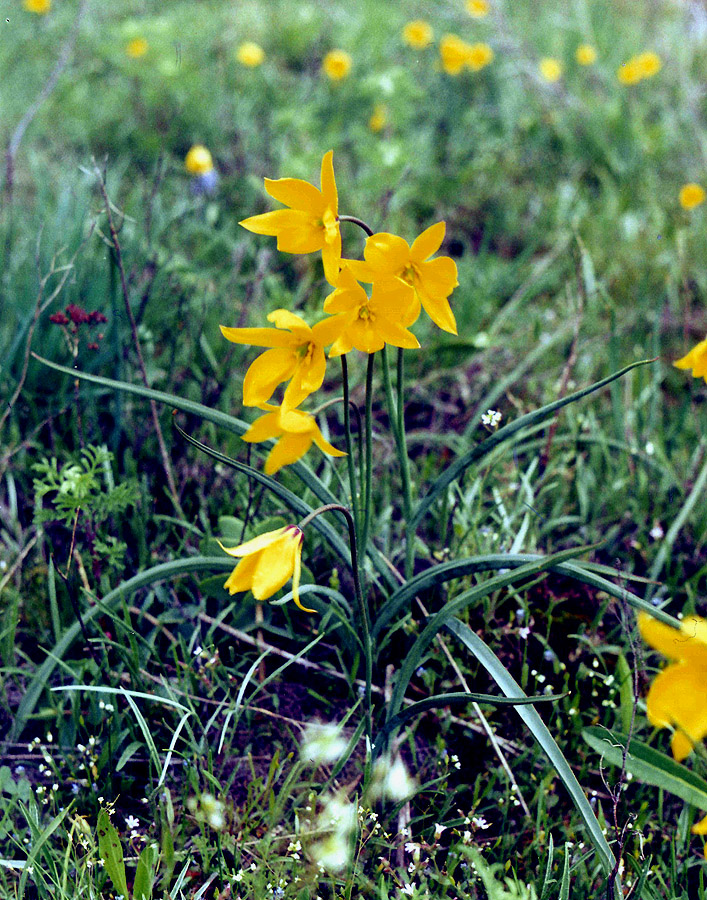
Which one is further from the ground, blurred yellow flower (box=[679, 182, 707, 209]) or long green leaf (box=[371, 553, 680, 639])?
blurred yellow flower (box=[679, 182, 707, 209])

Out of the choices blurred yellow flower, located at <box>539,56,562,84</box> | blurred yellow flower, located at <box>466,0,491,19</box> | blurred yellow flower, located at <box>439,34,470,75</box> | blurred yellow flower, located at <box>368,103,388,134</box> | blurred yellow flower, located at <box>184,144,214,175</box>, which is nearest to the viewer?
blurred yellow flower, located at <box>184,144,214,175</box>

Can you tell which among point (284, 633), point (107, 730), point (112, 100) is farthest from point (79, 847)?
point (112, 100)

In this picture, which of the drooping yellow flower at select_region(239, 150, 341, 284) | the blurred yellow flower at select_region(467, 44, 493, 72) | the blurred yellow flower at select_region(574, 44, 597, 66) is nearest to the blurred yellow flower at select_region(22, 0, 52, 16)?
the blurred yellow flower at select_region(467, 44, 493, 72)

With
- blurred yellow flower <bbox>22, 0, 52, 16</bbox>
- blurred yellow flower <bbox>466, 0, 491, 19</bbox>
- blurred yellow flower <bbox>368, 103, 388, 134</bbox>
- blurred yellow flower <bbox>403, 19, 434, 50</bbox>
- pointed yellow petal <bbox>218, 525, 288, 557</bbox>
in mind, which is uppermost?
blurred yellow flower <bbox>466, 0, 491, 19</bbox>

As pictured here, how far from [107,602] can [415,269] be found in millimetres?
903

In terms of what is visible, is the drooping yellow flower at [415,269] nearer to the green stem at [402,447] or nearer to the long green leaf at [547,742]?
the green stem at [402,447]

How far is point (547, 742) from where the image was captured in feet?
4.31

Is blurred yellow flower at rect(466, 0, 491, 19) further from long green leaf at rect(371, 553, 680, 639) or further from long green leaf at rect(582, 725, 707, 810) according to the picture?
long green leaf at rect(582, 725, 707, 810)

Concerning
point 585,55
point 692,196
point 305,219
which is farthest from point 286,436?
point 585,55

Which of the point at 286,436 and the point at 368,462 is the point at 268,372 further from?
the point at 368,462

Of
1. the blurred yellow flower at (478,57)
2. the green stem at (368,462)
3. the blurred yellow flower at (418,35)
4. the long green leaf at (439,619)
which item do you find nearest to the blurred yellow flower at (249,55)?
the blurred yellow flower at (418,35)

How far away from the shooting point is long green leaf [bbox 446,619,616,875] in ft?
4.09

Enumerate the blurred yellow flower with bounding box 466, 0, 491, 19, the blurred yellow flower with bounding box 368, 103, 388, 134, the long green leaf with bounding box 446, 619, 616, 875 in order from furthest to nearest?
the blurred yellow flower with bounding box 466, 0, 491, 19 → the blurred yellow flower with bounding box 368, 103, 388, 134 → the long green leaf with bounding box 446, 619, 616, 875

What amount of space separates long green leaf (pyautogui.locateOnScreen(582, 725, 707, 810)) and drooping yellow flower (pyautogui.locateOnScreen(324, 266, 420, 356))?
31.7 inches
